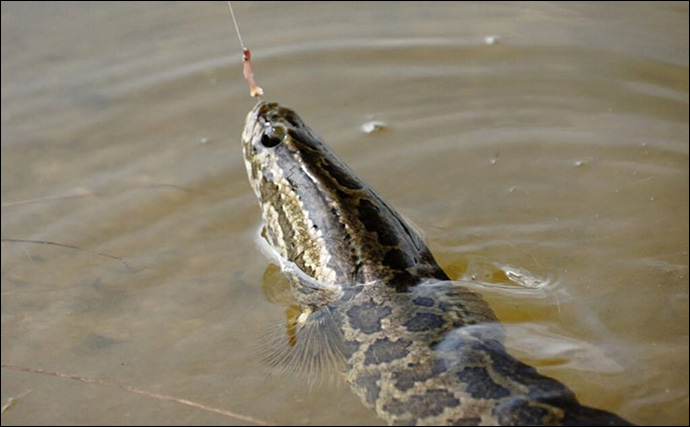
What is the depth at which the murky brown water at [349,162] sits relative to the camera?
4.28 m

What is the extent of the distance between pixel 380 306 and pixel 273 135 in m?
1.04

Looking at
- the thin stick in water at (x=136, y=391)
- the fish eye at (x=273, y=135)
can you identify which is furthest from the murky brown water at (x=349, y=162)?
the fish eye at (x=273, y=135)

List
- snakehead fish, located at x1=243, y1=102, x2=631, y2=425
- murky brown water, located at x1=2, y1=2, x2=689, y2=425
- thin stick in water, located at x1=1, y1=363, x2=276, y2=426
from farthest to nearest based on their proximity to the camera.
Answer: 1. murky brown water, located at x1=2, y1=2, x2=689, y2=425
2. thin stick in water, located at x1=1, y1=363, x2=276, y2=426
3. snakehead fish, located at x1=243, y1=102, x2=631, y2=425

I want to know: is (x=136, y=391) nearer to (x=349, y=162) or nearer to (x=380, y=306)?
(x=380, y=306)

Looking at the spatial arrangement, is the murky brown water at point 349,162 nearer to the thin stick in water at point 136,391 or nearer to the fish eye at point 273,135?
the thin stick in water at point 136,391

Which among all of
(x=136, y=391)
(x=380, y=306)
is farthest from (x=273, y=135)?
(x=136, y=391)

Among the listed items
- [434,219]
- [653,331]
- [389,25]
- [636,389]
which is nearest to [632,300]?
[653,331]

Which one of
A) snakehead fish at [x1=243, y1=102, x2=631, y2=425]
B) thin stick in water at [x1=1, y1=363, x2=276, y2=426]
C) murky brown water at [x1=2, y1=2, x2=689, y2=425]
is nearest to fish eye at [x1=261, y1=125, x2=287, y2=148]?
snakehead fish at [x1=243, y1=102, x2=631, y2=425]

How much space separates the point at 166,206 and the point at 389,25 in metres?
2.40

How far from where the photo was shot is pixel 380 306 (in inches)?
157

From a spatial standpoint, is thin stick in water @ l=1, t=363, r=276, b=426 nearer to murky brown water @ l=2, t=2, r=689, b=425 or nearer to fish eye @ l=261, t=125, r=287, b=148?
murky brown water @ l=2, t=2, r=689, b=425

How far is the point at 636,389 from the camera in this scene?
3.98 metres

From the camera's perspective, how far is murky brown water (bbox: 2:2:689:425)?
4281mm

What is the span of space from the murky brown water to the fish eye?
28.7 inches
